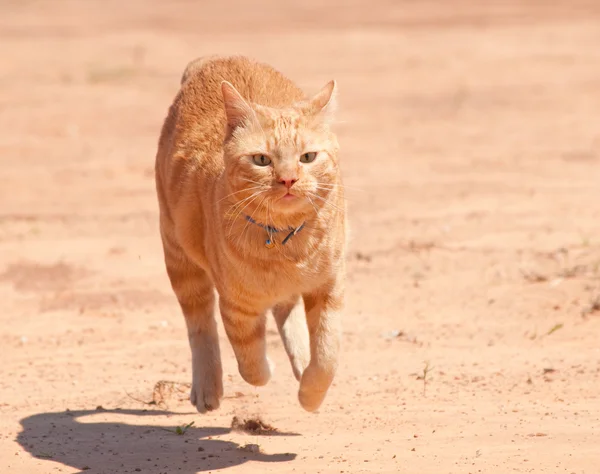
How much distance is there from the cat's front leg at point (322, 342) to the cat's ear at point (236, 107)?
83cm

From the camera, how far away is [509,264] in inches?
298

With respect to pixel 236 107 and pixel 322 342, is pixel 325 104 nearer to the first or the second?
pixel 236 107

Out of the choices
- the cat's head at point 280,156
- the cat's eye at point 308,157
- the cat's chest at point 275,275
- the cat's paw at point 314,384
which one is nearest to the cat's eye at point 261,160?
the cat's head at point 280,156

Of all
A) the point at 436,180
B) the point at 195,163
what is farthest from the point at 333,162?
the point at 436,180

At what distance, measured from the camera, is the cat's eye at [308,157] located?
449 centimetres

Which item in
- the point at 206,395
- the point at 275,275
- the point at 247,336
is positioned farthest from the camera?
the point at 206,395

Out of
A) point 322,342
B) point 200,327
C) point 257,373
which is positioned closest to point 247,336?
point 257,373

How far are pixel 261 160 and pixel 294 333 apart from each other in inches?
48.7

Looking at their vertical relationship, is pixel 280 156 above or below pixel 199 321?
above

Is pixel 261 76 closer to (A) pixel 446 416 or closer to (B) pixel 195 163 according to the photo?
(B) pixel 195 163

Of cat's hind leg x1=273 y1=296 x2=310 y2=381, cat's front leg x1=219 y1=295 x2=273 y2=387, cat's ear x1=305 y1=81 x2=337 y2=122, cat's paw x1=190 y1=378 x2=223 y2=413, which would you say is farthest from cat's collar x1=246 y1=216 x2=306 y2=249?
cat's paw x1=190 y1=378 x2=223 y2=413

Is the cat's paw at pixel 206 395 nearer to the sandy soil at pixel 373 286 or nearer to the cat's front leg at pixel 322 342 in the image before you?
the sandy soil at pixel 373 286

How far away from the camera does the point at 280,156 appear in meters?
4.45

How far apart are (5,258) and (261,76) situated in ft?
12.6
